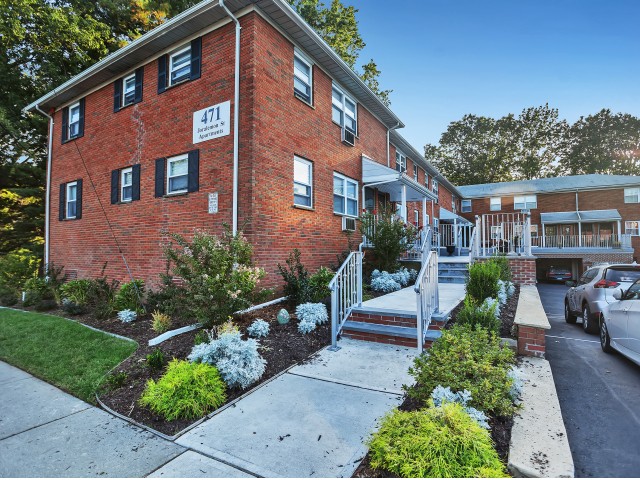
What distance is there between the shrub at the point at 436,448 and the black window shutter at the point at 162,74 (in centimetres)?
996

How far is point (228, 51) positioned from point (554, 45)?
7001 mm

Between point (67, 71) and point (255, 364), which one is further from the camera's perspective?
point (67, 71)

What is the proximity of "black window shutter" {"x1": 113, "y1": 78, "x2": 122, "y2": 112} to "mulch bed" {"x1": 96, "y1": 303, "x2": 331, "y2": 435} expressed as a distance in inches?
267

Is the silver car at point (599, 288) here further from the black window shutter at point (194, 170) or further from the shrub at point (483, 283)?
the black window shutter at point (194, 170)

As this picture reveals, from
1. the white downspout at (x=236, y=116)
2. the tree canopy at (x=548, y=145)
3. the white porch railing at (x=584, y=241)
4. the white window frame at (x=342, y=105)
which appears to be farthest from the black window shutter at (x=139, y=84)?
the tree canopy at (x=548, y=145)

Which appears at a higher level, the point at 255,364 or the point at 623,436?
the point at 255,364

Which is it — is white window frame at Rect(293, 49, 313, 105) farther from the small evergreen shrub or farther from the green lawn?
the green lawn

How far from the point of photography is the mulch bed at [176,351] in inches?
138

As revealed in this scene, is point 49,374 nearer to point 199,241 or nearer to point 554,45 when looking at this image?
point 199,241

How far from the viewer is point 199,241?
17.8ft

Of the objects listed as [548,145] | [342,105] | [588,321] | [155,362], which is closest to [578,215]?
[548,145]

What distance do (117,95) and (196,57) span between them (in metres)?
3.75

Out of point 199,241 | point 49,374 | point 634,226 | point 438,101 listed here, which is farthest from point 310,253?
point 634,226

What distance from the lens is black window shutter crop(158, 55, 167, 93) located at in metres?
9.14
